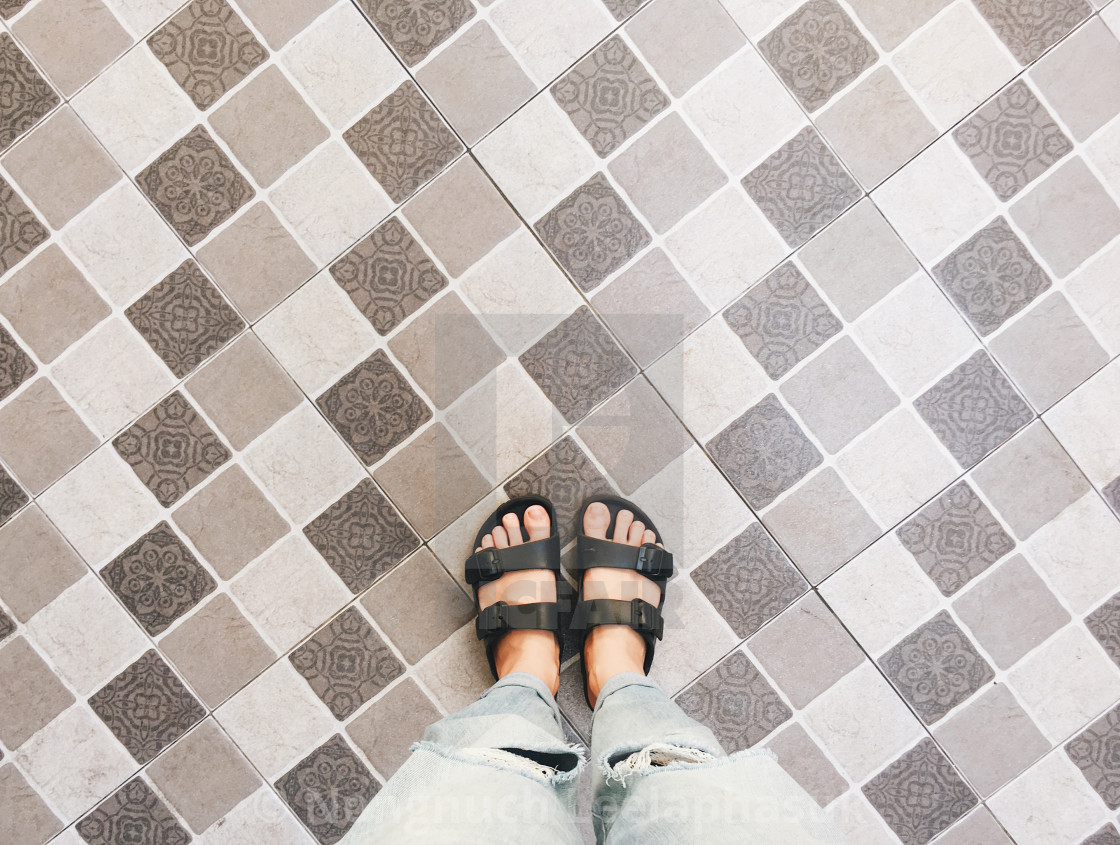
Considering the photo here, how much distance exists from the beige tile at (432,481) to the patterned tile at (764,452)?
1.43 feet

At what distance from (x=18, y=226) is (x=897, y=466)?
1599mm

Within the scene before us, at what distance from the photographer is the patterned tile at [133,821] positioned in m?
1.23

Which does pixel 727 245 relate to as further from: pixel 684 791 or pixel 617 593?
pixel 684 791

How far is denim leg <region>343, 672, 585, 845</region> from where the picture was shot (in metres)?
0.72

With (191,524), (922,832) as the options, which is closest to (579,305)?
(191,524)

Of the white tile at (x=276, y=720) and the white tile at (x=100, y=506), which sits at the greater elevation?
the white tile at (x=100, y=506)

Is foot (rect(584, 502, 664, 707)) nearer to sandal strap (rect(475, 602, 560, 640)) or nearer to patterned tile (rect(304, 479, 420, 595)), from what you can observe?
sandal strap (rect(475, 602, 560, 640))

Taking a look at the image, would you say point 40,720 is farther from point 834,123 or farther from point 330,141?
point 834,123

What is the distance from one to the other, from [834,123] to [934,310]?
0.37m

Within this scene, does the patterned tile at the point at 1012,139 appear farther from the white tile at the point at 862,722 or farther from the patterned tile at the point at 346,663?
the patterned tile at the point at 346,663

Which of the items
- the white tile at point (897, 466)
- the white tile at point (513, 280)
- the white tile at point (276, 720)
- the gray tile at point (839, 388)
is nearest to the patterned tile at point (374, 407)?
the white tile at point (513, 280)

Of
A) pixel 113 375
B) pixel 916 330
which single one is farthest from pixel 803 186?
pixel 113 375

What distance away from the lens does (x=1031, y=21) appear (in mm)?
1203

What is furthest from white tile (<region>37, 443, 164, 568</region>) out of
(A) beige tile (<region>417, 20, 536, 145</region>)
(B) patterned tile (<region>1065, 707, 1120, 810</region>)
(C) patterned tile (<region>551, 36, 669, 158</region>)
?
(B) patterned tile (<region>1065, 707, 1120, 810</region>)
